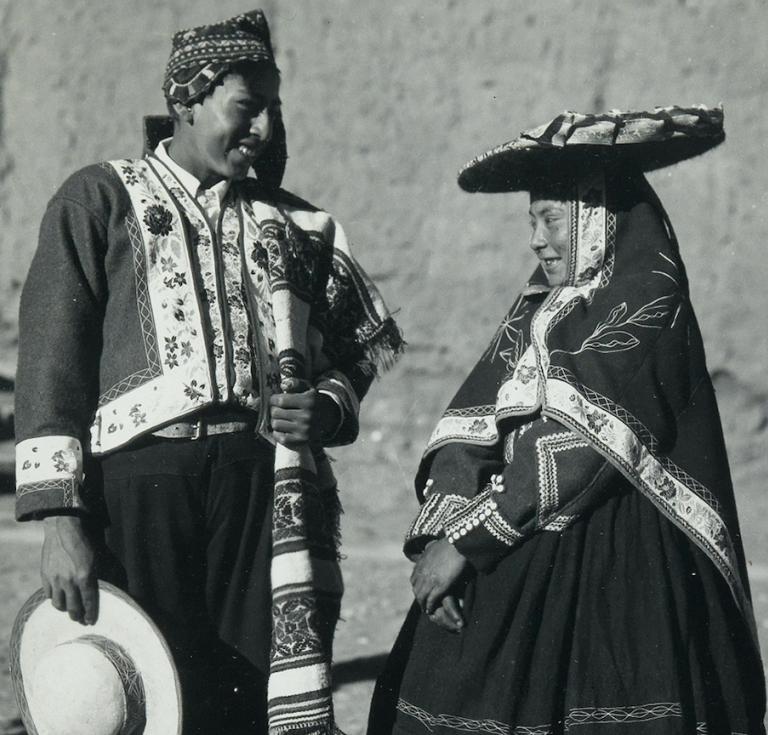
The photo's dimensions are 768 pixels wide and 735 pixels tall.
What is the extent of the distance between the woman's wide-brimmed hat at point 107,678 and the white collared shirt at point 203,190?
3.15 feet

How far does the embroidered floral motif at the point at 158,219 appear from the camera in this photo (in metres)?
3.27

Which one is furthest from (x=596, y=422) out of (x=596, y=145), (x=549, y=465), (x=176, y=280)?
(x=176, y=280)

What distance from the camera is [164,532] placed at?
10.7 feet

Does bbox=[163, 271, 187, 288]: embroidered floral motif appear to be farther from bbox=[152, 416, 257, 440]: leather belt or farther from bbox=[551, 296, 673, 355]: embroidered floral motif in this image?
bbox=[551, 296, 673, 355]: embroidered floral motif

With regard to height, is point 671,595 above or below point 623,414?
below

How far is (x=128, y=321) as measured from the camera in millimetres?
3223

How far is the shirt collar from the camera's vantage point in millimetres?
3408

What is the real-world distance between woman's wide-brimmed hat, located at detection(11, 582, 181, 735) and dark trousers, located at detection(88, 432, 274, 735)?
Result: 2.7 inches

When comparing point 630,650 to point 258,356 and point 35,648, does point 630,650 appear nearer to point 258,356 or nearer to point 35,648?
point 258,356

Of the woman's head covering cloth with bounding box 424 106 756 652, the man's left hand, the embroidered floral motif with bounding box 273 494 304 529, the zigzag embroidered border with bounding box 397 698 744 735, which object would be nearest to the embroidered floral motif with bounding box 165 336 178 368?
the man's left hand

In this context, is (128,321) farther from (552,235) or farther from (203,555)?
(552,235)

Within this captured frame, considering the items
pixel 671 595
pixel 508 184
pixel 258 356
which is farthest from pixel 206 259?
pixel 671 595

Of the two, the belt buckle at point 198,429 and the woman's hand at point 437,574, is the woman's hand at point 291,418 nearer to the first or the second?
the belt buckle at point 198,429

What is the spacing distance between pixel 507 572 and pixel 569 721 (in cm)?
37
